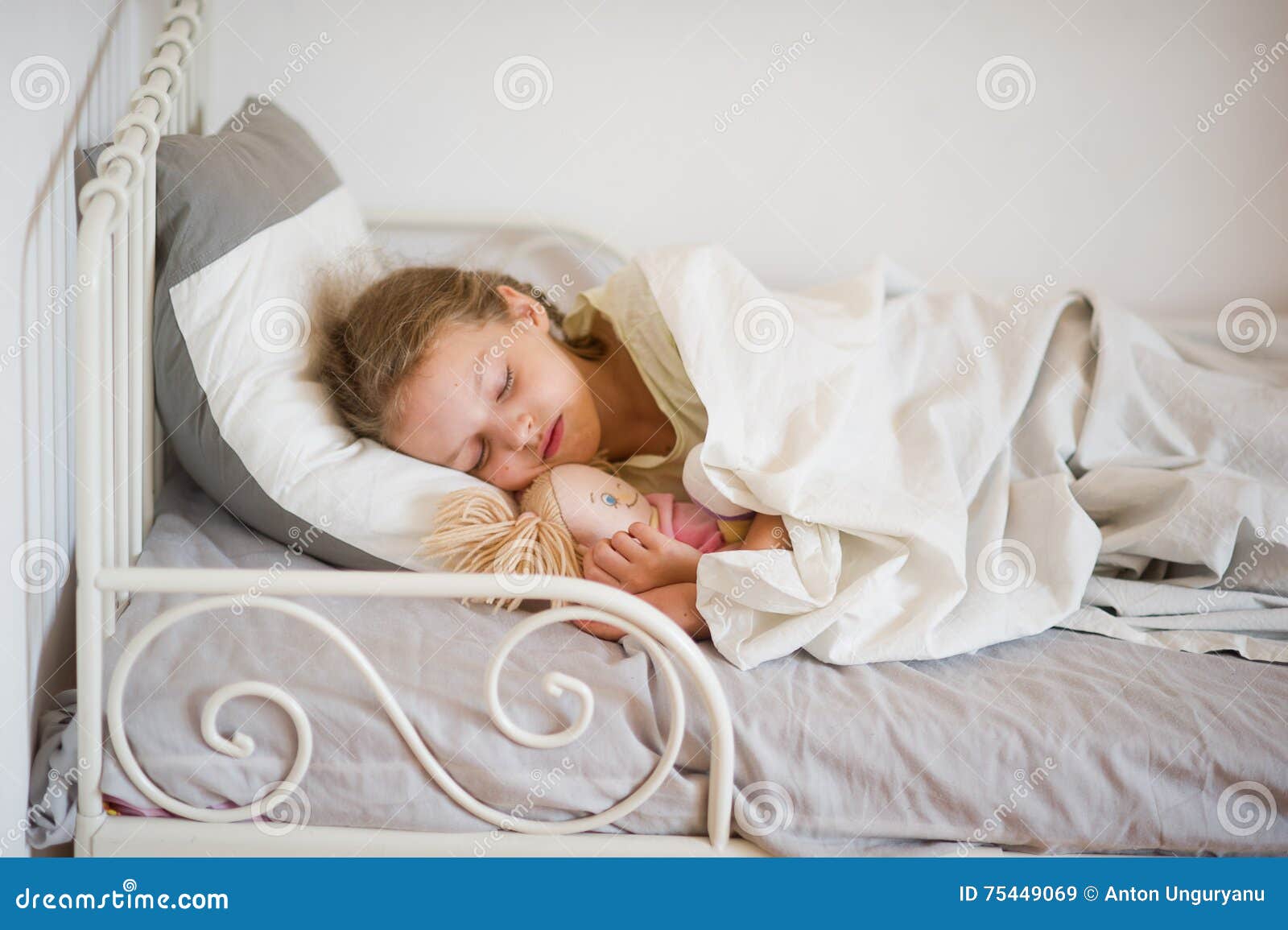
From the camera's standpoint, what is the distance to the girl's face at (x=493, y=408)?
1.22 meters

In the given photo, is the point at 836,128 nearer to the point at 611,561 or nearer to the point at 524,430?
the point at 524,430

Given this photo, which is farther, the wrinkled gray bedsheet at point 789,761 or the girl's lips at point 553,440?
the girl's lips at point 553,440

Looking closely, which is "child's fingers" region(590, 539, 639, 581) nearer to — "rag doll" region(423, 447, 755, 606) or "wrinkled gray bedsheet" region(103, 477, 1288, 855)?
"rag doll" region(423, 447, 755, 606)

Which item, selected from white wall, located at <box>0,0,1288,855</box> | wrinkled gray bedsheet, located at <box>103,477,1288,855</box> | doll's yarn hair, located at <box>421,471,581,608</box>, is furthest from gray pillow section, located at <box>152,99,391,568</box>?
white wall, located at <box>0,0,1288,855</box>

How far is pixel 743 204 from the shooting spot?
5.57 feet

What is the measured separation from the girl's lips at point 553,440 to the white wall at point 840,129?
472 mm

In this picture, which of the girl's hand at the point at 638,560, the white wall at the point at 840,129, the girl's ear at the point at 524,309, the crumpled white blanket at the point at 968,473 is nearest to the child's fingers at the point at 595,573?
the girl's hand at the point at 638,560

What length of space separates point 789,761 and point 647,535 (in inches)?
10.6

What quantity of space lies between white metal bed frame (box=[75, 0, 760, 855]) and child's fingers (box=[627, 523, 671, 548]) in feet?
0.39

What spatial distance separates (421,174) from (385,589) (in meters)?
0.90

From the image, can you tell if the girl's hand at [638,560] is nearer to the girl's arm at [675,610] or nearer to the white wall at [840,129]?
the girl's arm at [675,610]

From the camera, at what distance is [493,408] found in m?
1.24
